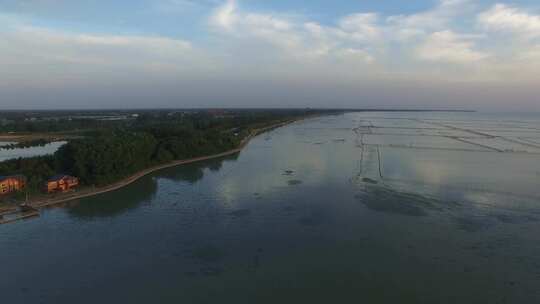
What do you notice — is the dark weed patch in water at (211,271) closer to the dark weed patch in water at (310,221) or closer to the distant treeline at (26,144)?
the dark weed patch in water at (310,221)

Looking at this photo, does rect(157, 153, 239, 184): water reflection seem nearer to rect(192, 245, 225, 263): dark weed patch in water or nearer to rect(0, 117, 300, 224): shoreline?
rect(0, 117, 300, 224): shoreline

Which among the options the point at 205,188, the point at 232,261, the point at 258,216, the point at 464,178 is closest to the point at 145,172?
the point at 205,188

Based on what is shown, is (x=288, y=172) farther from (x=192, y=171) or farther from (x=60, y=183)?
(x=60, y=183)

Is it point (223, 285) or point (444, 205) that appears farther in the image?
point (444, 205)

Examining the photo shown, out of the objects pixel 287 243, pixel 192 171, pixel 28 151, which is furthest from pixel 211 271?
pixel 28 151

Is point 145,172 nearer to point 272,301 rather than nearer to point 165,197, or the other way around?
point 165,197

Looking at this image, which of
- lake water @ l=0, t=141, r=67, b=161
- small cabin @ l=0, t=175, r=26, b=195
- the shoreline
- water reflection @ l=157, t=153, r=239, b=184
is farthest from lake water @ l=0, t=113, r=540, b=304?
lake water @ l=0, t=141, r=67, b=161
